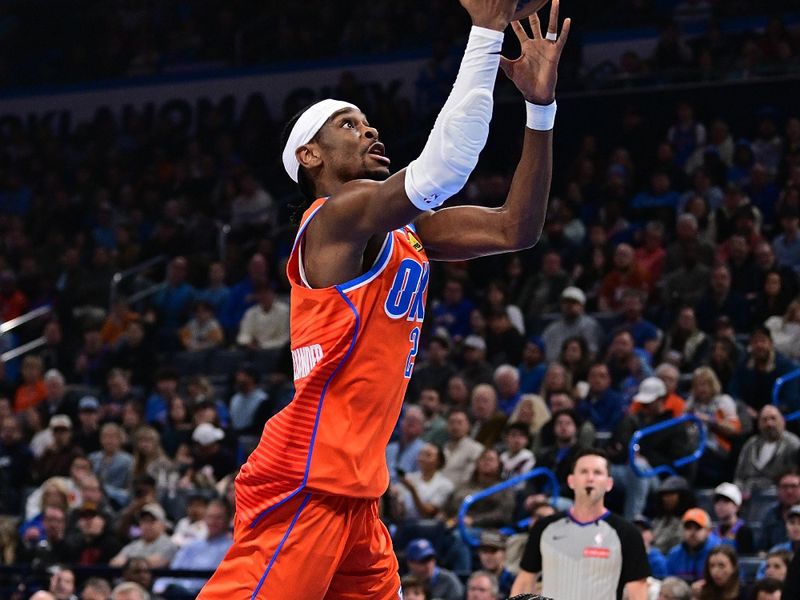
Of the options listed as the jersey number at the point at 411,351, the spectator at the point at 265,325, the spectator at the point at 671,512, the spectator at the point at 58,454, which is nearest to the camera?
the jersey number at the point at 411,351

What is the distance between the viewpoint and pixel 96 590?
10.7 meters

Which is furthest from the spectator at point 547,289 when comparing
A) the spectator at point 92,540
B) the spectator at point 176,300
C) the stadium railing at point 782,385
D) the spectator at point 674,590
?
the spectator at point 674,590

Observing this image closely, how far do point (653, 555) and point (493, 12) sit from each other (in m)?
6.54

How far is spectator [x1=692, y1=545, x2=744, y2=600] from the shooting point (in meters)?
8.98

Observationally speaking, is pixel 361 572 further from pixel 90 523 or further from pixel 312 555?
pixel 90 523

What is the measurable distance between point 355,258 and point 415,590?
Result: 531cm

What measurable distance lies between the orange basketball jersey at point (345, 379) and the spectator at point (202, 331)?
12021mm

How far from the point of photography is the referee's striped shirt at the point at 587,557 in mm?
7621

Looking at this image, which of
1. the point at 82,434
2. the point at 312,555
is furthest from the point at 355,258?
the point at 82,434

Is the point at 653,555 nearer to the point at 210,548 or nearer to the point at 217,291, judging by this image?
the point at 210,548

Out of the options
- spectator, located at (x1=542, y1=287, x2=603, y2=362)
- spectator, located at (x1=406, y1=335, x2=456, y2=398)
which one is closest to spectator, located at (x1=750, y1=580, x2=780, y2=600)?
spectator, located at (x1=542, y1=287, x2=603, y2=362)

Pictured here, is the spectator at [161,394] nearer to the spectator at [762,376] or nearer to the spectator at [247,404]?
the spectator at [247,404]

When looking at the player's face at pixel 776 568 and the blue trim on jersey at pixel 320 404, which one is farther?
the player's face at pixel 776 568

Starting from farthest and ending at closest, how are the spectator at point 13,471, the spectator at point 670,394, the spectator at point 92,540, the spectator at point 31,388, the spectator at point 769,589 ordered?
the spectator at point 31,388 → the spectator at point 13,471 → the spectator at point 92,540 → the spectator at point 670,394 → the spectator at point 769,589
